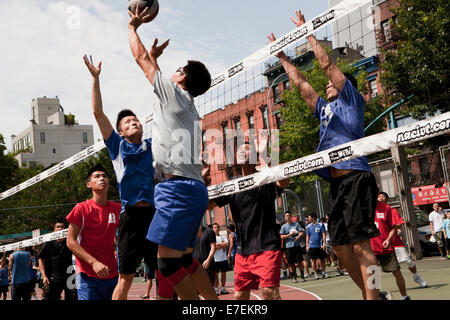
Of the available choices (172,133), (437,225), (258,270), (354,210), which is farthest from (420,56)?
(172,133)

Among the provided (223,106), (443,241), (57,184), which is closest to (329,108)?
(223,106)

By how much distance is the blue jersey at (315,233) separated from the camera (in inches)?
683

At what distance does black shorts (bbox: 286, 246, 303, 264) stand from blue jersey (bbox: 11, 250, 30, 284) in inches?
320

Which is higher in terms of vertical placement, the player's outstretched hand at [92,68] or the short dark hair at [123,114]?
the player's outstretched hand at [92,68]

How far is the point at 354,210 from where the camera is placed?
452cm

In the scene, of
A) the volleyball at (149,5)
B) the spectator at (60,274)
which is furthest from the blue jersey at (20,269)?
the volleyball at (149,5)

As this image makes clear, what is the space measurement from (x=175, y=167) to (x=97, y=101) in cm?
169

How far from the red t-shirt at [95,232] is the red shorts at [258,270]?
4.60 ft

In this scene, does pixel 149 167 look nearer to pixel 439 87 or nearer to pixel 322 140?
pixel 322 140

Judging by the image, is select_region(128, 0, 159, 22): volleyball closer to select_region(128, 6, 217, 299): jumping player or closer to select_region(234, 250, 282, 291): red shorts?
select_region(128, 6, 217, 299): jumping player

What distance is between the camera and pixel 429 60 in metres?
20.7

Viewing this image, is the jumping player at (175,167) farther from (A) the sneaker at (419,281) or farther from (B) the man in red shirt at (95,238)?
(A) the sneaker at (419,281)

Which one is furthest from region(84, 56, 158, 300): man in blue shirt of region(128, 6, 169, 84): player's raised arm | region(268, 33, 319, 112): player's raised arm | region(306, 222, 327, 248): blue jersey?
region(306, 222, 327, 248): blue jersey

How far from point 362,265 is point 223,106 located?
4.63 m
